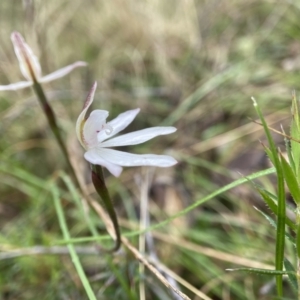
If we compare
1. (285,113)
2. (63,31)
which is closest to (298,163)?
(285,113)

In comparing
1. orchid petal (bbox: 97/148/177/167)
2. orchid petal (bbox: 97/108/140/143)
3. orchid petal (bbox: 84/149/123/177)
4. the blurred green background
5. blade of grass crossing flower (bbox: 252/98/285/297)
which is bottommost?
the blurred green background

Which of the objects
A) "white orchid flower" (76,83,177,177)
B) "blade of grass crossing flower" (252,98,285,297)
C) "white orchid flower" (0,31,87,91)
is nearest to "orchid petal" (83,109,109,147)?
"white orchid flower" (76,83,177,177)

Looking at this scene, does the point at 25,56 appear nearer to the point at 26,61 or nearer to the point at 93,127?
the point at 26,61

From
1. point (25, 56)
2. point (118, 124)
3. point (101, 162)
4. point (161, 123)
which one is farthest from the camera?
point (161, 123)

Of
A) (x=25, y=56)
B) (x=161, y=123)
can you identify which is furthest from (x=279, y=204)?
(x=161, y=123)

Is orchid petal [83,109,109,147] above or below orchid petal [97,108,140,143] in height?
above

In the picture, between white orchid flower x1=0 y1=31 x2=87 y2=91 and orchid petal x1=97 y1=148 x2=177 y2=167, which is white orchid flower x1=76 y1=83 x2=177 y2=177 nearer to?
orchid petal x1=97 y1=148 x2=177 y2=167

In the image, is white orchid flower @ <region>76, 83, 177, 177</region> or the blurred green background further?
the blurred green background
